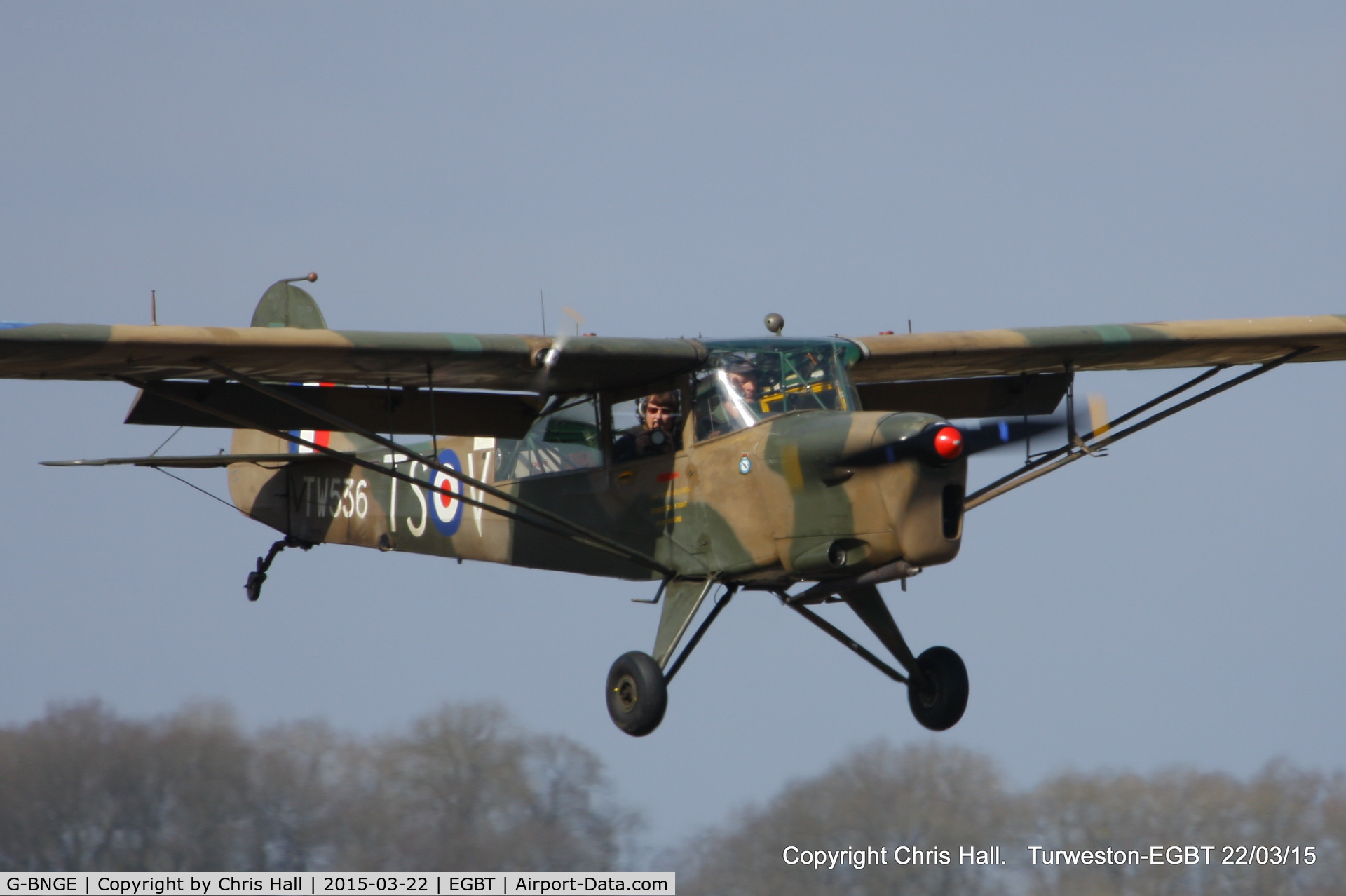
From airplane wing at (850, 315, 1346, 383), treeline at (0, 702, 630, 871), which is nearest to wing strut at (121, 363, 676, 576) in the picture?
airplane wing at (850, 315, 1346, 383)

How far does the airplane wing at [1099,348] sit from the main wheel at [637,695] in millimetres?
2812

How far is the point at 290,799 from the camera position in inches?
717

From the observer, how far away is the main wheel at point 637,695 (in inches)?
507

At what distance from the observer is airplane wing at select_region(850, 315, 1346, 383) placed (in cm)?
1451

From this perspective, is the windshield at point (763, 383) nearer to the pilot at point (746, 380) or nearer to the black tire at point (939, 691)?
the pilot at point (746, 380)

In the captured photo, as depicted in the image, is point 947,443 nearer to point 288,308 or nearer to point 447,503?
point 447,503

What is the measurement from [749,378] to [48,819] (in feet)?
31.1

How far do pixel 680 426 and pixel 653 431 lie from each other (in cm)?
27

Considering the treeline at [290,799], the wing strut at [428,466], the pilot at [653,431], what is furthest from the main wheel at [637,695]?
the treeline at [290,799]

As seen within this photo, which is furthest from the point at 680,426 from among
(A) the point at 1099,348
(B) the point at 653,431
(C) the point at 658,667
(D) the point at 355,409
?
(A) the point at 1099,348

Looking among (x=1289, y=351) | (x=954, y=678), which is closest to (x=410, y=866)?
(x=954, y=678)

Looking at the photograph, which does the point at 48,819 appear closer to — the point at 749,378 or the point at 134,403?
the point at 134,403

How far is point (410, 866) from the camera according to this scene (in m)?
17.0

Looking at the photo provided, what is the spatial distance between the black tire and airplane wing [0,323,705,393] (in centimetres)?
281
